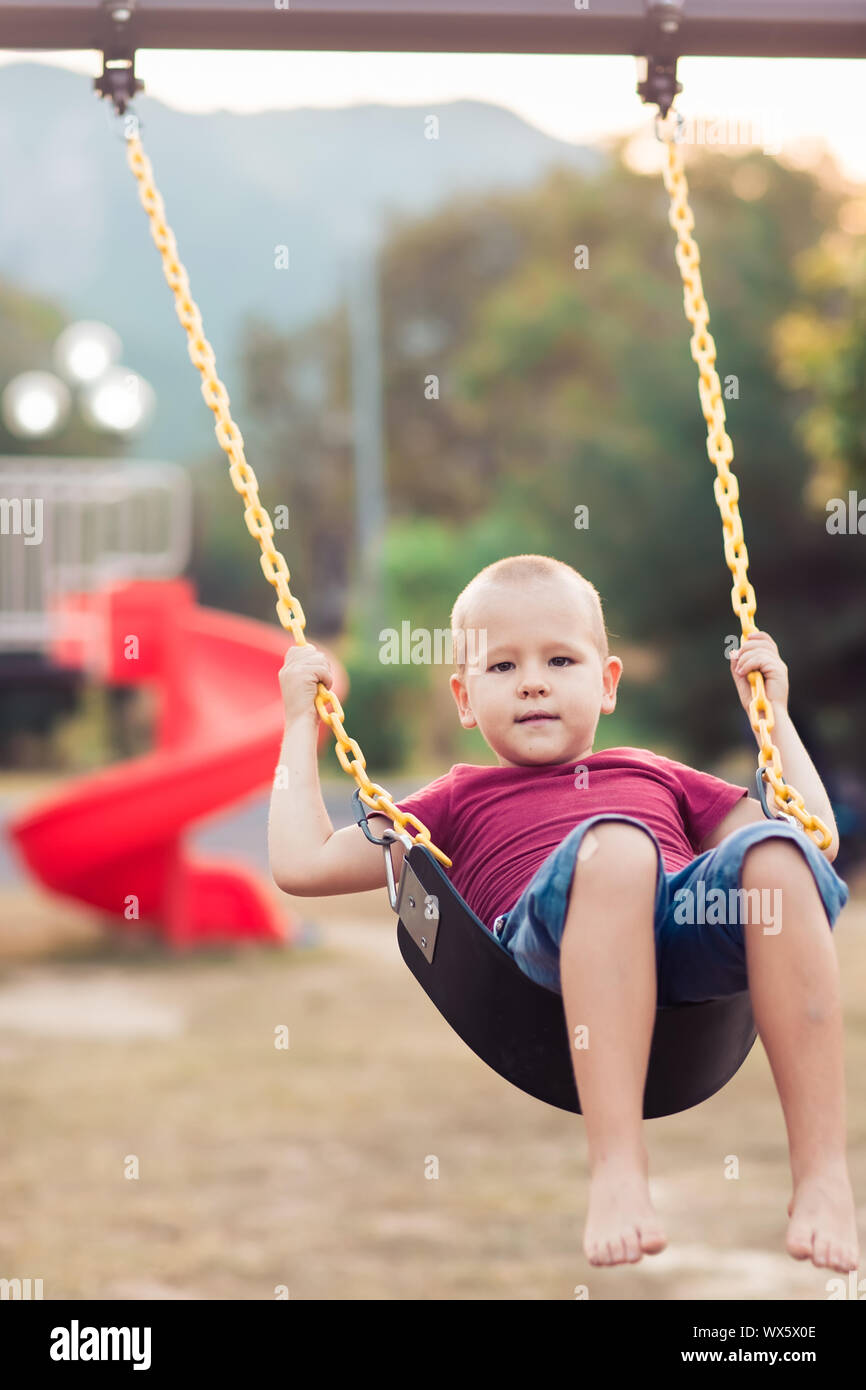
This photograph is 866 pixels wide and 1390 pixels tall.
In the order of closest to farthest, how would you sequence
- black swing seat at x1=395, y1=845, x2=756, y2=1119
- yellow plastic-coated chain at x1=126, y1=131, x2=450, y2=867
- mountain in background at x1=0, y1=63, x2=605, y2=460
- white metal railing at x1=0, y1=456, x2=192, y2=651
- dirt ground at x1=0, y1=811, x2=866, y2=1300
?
black swing seat at x1=395, y1=845, x2=756, y2=1119 → yellow plastic-coated chain at x1=126, y1=131, x2=450, y2=867 → dirt ground at x1=0, y1=811, x2=866, y2=1300 → white metal railing at x1=0, y1=456, x2=192, y2=651 → mountain in background at x1=0, y1=63, x2=605, y2=460

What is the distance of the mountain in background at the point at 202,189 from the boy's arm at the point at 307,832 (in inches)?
2857

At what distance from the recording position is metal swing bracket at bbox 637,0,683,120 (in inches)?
106

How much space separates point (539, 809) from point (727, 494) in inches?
20.0

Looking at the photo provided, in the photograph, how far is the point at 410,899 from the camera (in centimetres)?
210

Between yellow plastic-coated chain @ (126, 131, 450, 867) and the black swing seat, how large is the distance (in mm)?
81

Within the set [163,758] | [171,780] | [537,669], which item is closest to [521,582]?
[537,669]

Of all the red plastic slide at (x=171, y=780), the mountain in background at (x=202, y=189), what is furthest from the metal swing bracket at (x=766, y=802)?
the mountain in background at (x=202, y=189)

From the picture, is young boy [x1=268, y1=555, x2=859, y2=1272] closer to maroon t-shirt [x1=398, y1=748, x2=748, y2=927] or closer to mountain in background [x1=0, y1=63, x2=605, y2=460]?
maroon t-shirt [x1=398, y1=748, x2=748, y2=927]

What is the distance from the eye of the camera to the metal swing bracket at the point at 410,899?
6.72 feet

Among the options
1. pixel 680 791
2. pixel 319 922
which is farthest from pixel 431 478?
pixel 680 791

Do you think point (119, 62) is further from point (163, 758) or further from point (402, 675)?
point (402, 675)

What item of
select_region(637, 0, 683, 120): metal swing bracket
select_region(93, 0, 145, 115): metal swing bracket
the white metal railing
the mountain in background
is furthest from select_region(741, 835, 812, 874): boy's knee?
the mountain in background

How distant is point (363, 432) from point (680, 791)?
102 ft

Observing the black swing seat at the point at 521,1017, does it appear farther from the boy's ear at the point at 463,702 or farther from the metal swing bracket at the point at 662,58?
the metal swing bracket at the point at 662,58
